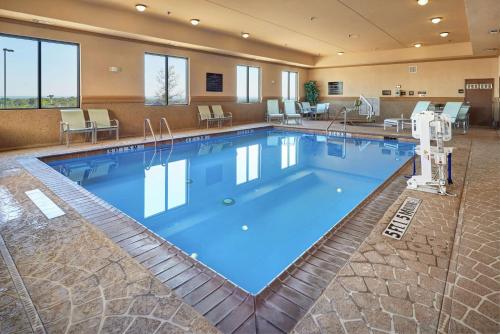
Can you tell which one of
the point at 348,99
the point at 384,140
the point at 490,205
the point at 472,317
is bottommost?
the point at 472,317

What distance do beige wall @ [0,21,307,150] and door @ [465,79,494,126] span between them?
809 cm

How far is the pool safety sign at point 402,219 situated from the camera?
9.19ft

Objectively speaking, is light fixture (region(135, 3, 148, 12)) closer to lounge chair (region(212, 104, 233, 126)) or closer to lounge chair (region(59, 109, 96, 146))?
lounge chair (region(59, 109, 96, 146))

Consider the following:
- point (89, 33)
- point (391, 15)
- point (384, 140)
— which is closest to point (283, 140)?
point (384, 140)

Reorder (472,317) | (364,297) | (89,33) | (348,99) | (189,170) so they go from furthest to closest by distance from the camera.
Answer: (348,99) → (89,33) → (189,170) → (364,297) → (472,317)

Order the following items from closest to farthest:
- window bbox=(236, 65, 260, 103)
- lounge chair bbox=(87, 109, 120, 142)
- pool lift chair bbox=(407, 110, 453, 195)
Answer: pool lift chair bbox=(407, 110, 453, 195)
lounge chair bbox=(87, 109, 120, 142)
window bbox=(236, 65, 260, 103)

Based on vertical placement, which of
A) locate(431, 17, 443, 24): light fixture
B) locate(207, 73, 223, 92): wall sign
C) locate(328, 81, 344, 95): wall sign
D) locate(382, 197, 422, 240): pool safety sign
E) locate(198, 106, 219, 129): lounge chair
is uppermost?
locate(431, 17, 443, 24): light fixture

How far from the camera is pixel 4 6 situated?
5766mm

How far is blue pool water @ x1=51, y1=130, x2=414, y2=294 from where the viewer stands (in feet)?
10.6

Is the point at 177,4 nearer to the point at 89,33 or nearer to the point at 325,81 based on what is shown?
the point at 89,33

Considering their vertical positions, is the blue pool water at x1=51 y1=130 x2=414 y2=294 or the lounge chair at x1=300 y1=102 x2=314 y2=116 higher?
the lounge chair at x1=300 y1=102 x2=314 y2=116

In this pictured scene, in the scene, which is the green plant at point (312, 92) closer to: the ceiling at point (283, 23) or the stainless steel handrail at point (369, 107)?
the stainless steel handrail at point (369, 107)

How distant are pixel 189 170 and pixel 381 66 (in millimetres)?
10705

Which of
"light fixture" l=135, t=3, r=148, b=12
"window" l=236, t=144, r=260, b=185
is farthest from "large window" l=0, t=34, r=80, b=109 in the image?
"window" l=236, t=144, r=260, b=185
